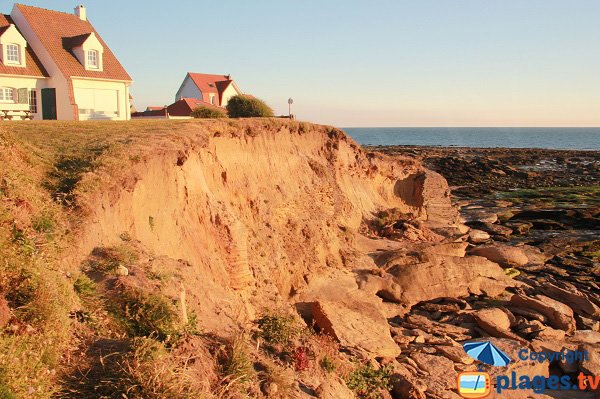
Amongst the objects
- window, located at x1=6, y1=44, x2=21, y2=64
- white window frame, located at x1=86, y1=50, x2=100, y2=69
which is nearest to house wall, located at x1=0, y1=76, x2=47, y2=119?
window, located at x1=6, y1=44, x2=21, y2=64

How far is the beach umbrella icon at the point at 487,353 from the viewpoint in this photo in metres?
13.9

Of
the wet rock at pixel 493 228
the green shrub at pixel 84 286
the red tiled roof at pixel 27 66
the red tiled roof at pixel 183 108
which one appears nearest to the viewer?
the green shrub at pixel 84 286

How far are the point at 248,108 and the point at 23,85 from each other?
11.3 metres

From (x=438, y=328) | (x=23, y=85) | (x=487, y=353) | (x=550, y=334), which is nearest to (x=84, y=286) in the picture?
(x=487, y=353)

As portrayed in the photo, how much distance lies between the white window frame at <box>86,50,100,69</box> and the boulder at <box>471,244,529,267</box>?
69.8 ft

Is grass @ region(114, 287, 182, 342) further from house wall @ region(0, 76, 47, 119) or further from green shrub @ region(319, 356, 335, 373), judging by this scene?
house wall @ region(0, 76, 47, 119)

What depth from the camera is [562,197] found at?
4509 cm

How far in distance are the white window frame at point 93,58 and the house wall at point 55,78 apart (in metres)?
1.84

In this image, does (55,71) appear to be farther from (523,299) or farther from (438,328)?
(523,299)

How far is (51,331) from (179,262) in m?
4.29

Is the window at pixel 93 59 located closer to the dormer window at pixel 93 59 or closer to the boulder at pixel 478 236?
the dormer window at pixel 93 59

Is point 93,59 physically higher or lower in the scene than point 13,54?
higher

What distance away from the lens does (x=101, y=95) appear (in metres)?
27.9

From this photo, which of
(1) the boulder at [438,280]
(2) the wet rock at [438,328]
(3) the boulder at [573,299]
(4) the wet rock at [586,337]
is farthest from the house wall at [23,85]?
(4) the wet rock at [586,337]
